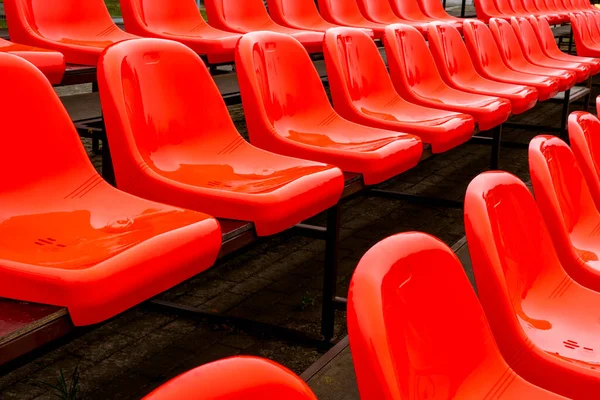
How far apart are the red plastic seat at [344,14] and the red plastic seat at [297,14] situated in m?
0.14

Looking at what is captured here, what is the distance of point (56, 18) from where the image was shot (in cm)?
229

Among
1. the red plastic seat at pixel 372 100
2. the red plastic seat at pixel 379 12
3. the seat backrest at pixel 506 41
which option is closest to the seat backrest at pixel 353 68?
the red plastic seat at pixel 372 100

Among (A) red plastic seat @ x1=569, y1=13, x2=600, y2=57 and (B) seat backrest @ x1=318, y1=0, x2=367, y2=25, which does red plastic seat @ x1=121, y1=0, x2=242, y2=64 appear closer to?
(B) seat backrest @ x1=318, y1=0, x2=367, y2=25

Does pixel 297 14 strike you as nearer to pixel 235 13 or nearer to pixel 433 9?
pixel 235 13

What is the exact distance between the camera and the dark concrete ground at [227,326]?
176 cm

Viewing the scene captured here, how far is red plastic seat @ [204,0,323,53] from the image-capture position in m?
2.95

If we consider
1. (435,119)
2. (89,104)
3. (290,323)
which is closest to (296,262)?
(290,323)

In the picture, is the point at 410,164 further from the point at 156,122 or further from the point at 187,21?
the point at 187,21

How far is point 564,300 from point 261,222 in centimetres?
56

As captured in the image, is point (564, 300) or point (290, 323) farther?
point (290, 323)

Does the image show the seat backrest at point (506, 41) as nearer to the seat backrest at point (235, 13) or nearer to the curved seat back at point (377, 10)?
the curved seat back at point (377, 10)

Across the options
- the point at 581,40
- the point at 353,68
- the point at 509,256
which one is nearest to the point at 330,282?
the point at 509,256

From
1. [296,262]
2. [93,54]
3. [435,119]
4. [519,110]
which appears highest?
[93,54]

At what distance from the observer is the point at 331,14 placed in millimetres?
3691
